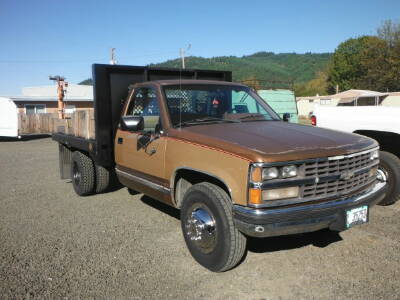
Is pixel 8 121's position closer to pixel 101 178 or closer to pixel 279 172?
pixel 101 178

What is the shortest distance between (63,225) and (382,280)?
3.95 m

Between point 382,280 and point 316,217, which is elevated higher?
point 316,217

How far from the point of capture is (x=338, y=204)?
3.29 m

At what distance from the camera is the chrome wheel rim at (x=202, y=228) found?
11.4ft

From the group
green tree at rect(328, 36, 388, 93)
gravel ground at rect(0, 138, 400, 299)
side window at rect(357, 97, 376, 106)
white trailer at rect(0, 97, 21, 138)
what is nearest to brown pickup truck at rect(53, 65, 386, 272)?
gravel ground at rect(0, 138, 400, 299)


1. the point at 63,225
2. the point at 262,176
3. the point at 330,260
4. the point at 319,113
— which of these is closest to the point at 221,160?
the point at 262,176

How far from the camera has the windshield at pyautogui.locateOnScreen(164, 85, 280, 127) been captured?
433 cm

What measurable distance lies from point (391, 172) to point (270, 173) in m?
3.12

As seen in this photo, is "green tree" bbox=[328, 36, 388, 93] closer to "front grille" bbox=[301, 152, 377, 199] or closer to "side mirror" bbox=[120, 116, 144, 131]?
"front grille" bbox=[301, 152, 377, 199]

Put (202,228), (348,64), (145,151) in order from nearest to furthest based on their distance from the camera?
(202,228) < (145,151) < (348,64)

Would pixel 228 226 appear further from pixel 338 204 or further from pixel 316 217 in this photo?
pixel 338 204

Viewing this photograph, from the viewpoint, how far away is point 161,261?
3.87 m

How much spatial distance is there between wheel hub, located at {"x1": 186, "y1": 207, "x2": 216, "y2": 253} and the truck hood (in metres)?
0.68

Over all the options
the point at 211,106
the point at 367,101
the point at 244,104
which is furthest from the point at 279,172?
the point at 367,101
